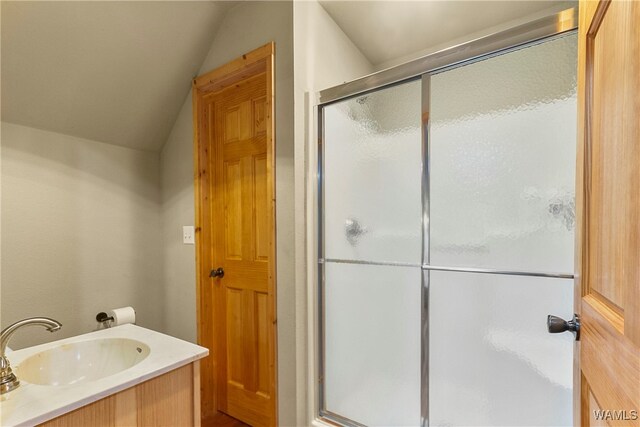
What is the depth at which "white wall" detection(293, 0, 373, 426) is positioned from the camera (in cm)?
155

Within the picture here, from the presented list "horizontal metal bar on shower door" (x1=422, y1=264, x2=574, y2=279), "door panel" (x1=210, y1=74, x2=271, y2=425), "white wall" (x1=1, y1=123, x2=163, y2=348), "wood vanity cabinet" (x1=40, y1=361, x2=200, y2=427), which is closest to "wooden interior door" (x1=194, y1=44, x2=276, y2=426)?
"door panel" (x1=210, y1=74, x2=271, y2=425)

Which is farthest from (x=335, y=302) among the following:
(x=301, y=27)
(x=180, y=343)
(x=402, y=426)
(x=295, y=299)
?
(x=301, y=27)

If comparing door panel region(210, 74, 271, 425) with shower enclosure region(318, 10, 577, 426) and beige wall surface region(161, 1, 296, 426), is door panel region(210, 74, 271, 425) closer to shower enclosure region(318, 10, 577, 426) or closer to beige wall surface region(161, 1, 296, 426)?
beige wall surface region(161, 1, 296, 426)

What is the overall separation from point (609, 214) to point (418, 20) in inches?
57.6

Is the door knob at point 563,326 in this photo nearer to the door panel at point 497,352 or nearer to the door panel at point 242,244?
the door panel at point 497,352

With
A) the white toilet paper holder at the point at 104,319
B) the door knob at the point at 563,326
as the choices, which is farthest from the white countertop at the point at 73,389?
the door knob at the point at 563,326

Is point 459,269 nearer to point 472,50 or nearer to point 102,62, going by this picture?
point 472,50

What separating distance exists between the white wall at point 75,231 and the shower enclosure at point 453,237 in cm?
135

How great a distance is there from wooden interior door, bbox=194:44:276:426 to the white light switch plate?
61 millimetres

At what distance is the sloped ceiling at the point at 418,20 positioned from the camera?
4.93 ft

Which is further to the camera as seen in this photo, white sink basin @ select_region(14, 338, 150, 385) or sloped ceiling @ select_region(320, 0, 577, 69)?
sloped ceiling @ select_region(320, 0, 577, 69)

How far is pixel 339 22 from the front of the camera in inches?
67.8

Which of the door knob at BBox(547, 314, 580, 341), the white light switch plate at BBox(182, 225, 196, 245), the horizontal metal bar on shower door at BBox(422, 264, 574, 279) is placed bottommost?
the door knob at BBox(547, 314, 580, 341)

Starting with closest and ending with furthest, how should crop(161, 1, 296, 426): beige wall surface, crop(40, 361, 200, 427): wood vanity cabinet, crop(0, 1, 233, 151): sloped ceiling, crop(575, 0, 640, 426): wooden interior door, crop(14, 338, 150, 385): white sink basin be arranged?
crop(575, 0, 640, 426): wooden interior door
crop(40, 361, 200, 427): wood vanity cabinet
crop(14, 338, 150, 385): white sink basin
crop(0, 1, 233, 151): sloped ceiling
crop(161, 1, 296, 426): beige wall surface
